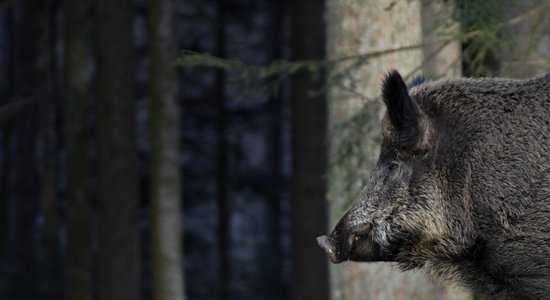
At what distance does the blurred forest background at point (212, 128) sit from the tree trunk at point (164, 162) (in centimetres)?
2

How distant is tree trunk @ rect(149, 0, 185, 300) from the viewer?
1008 cm

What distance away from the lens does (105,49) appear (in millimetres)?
11633

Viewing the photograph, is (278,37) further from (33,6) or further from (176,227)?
(176,227)

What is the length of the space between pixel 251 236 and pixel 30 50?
5.34 metres

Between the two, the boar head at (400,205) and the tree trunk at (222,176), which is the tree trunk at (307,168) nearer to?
the tree trunk at (222,176)

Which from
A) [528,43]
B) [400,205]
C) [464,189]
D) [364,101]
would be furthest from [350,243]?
[528,43]

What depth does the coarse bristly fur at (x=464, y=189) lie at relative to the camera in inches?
193

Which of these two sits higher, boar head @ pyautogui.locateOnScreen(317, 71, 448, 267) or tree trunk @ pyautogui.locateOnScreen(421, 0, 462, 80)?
tree trunk @ pyautogui.locateOnScreen(421, 0, 462, 80)

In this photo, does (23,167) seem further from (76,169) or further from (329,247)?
(329,247)

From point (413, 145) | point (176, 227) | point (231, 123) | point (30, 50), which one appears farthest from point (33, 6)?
point (413, 145)

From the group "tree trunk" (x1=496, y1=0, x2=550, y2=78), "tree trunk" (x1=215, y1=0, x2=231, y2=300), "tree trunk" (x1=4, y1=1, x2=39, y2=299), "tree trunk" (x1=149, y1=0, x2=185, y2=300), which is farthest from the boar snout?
"tree trunk" (x1=4, y1=1, x2=39, y2=299)

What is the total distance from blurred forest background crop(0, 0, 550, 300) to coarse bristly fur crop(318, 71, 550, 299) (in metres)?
1.10

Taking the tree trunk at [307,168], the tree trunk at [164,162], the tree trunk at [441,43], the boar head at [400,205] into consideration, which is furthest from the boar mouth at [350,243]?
the tree trunk at [307,168]

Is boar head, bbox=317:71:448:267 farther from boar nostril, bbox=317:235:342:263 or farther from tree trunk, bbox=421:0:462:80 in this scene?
tree trunk, bbox=421:0:462:80
